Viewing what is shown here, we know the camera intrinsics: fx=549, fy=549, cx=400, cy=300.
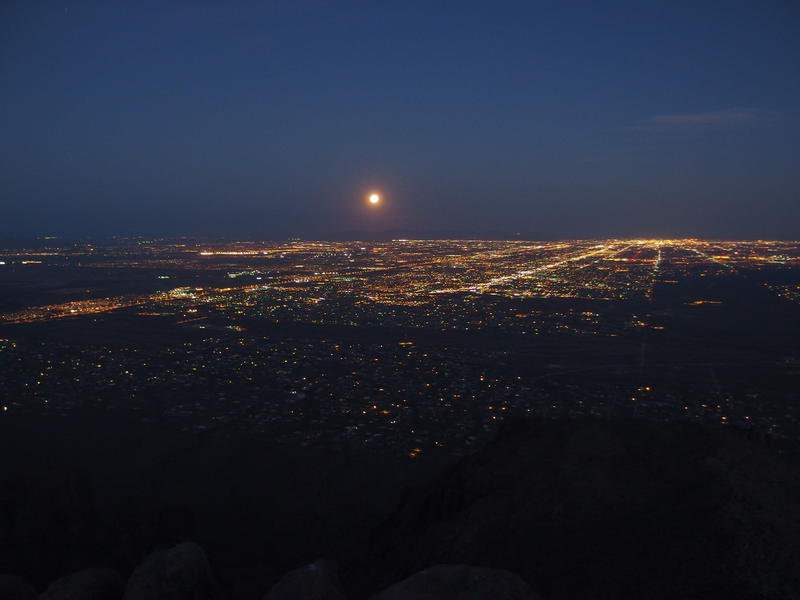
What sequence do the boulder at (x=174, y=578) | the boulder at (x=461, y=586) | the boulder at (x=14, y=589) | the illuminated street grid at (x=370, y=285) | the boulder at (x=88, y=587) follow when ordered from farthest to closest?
the illuminated street grid at (x=370, y=285) < the boulder at (x=14, y=589) < the boulder at (x=88, y=587) < the boulder at (x=174, y=578) < the boulder at (x=461, y=586)

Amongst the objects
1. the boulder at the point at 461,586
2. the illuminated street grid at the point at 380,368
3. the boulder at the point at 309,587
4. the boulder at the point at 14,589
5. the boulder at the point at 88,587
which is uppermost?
the boulder at the point at 461,586

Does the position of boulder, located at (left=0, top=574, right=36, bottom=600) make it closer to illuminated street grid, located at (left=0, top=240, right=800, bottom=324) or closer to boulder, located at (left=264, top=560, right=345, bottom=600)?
boulder, located at (left=264, top=560, right=345, bottom=600)

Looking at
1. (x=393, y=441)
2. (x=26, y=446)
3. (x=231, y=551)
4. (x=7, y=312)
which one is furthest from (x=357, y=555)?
(x=7, y=312)

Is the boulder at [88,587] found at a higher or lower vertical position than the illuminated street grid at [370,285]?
higher

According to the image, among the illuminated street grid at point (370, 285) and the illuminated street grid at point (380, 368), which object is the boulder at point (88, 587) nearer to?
the illuminated street grid at point (380, 368)

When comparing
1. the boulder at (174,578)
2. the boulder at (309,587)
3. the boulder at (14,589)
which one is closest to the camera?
→ the boulder at (309,587)

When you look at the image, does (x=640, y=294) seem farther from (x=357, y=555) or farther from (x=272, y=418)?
(x=357, y=555)

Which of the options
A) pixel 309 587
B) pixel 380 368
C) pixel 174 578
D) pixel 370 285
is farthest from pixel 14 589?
pixel 370 285

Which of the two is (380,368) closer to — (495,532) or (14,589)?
(495,532)

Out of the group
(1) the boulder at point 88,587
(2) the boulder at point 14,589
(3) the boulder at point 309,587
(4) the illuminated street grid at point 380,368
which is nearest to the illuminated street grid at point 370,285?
(4) the illuminated street grid at point 380,368
